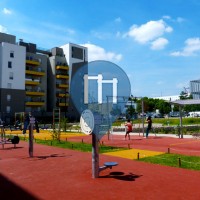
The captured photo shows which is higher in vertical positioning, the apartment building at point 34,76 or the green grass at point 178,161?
the apartment building at point 34,76

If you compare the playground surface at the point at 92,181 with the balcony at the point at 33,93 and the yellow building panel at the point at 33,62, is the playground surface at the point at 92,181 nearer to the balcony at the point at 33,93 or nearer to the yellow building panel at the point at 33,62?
the balcony at the point at 33,93

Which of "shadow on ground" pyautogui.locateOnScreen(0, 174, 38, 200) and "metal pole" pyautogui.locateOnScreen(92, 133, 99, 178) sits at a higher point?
"metal pole" pyautogui.locateOnScreen(92, 133, 99, 178)

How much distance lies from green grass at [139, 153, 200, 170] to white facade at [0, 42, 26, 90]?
53.9 meters

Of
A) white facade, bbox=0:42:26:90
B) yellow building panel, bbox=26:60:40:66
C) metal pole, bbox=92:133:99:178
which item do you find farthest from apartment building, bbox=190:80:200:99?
yellow building panel, bbox=26:60:40:66

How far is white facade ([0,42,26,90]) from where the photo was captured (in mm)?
61031

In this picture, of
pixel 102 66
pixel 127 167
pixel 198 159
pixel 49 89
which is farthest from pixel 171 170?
pixel 49 89

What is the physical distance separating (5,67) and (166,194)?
195 feet

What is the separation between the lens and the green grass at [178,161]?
10812 mm

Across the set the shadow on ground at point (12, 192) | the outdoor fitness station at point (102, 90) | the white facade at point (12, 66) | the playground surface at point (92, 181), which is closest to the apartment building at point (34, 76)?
the white facade at point (12, 66)

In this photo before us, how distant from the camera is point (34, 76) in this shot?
69688 millimetres

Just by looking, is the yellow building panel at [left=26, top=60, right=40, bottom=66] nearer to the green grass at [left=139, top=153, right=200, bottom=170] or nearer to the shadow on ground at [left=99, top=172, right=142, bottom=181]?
the green grass at [left=139, top=153, right=200, bottom=170]

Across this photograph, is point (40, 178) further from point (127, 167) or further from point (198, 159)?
point (198, 159)

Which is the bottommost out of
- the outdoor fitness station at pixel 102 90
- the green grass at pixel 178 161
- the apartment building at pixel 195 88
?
the green grass at pixel 178 161

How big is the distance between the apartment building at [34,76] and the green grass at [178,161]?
45.7m
